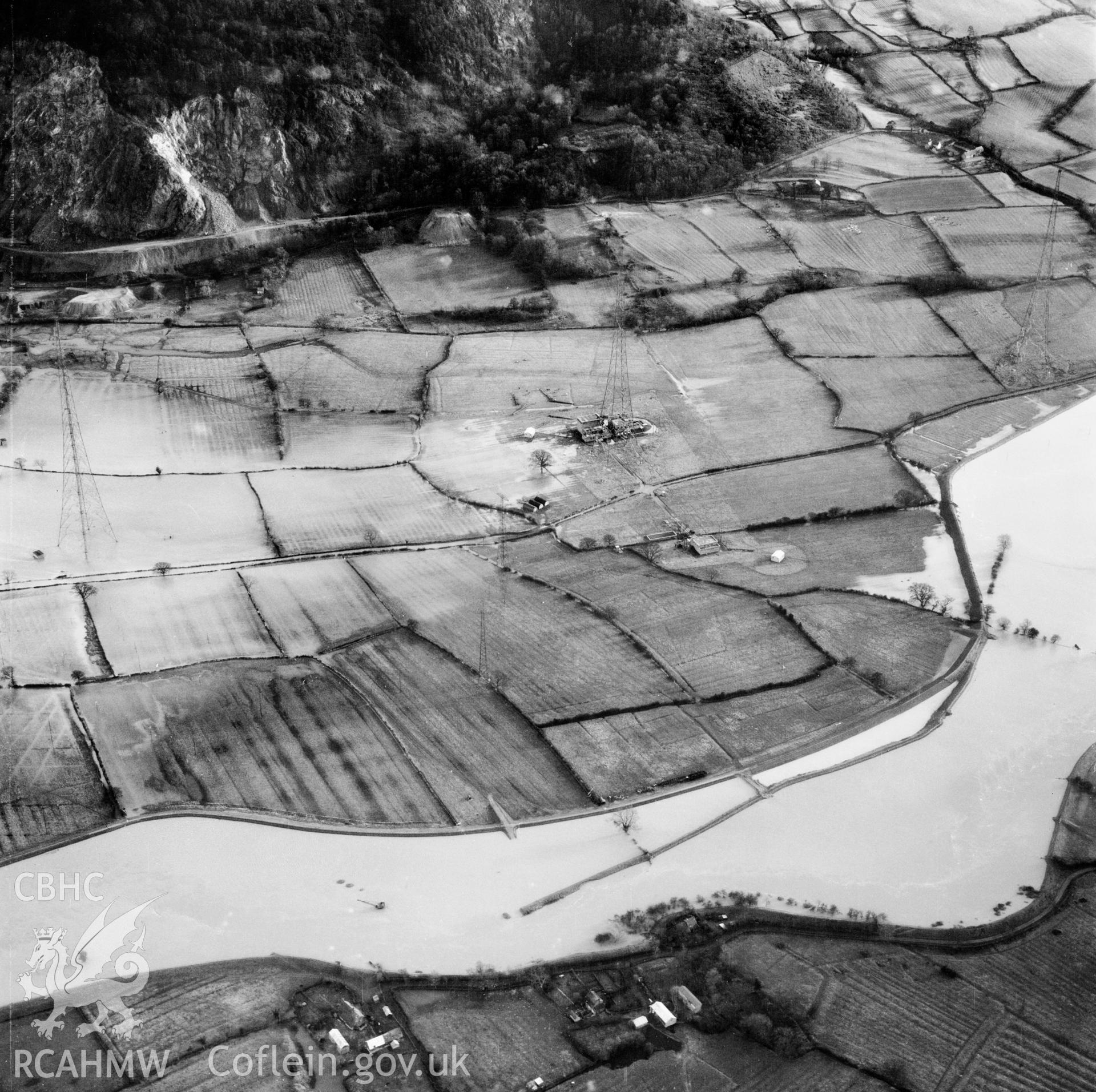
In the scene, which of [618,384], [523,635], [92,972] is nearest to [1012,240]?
[618,384]

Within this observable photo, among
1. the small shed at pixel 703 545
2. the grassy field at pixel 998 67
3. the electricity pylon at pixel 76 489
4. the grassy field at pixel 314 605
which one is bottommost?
the electricity pylon at pixel 76 489

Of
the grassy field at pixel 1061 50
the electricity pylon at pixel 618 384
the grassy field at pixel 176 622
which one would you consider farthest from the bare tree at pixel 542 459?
the grassy field at pixel 1061 50

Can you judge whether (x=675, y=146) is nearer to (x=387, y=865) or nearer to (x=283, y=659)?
(x=283, y=659)

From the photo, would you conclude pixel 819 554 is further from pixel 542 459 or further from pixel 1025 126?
pixel 1025 126

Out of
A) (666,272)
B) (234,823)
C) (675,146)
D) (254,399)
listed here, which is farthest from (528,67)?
(234,823)

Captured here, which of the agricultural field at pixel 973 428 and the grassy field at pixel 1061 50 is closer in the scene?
Answer: the agricultural field at pixel 973 428

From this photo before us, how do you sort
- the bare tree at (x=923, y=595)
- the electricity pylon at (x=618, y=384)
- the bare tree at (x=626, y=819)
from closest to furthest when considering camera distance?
the bare tree at (x=626, y=819)
the bare tree at (x=923, y=595)
the electricity pylon at (x=618, y=384)

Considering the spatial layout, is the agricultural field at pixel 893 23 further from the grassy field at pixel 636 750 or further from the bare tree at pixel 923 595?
the grassy field at pixel 636 750
